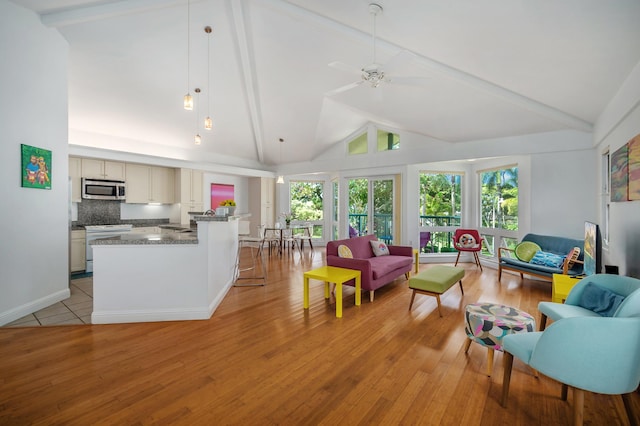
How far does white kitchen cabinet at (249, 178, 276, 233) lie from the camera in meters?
8.47

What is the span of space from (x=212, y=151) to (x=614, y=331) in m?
7.79

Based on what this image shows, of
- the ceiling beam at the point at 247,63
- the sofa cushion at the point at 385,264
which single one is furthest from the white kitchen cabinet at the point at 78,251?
the sofa cushion at the point at 385,264

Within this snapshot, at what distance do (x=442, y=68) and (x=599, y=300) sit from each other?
9.86 feet

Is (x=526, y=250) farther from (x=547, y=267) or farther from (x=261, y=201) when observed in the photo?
(x=261, y=201)

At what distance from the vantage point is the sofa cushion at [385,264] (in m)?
4.02

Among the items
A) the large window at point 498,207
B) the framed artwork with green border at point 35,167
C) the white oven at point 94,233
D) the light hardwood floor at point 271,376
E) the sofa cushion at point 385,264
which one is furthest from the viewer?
the large window at point 498,207

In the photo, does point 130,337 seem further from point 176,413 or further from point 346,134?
point 346,134

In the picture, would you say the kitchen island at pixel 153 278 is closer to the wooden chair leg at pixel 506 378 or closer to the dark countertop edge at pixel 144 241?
the dark countertop edge at pixel 144 241

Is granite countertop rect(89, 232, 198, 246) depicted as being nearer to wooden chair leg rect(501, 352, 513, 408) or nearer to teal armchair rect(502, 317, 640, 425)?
wooden chair leg rect(501, 352, 513, 408)

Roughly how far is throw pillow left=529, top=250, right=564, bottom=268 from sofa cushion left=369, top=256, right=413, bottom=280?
190 cm

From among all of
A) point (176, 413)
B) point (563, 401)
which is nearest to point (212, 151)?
point (176, 413)

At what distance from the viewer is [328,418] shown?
5.65ft

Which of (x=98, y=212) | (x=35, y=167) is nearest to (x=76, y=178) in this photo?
(x=98, y=212)

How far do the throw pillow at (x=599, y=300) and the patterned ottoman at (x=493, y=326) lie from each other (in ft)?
1.77
